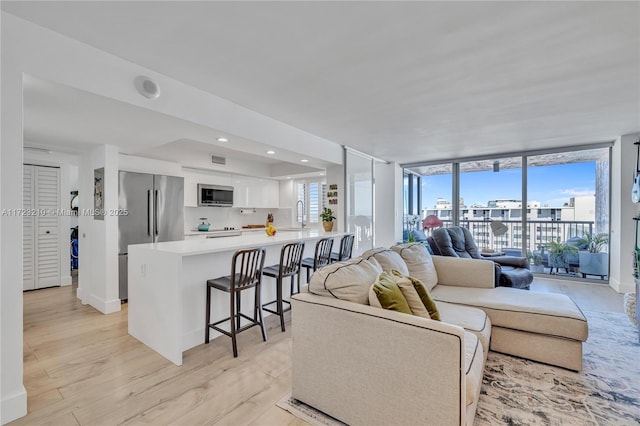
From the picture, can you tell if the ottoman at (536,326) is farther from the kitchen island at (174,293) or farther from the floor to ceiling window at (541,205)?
the floor to ceiling window at (541,205)

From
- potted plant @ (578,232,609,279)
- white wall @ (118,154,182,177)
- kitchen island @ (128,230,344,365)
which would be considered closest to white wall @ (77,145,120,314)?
white wall @ (118,154,182,177)

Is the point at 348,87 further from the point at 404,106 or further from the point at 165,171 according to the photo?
the point at 165,171

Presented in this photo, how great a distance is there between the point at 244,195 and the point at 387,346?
5.36 meters

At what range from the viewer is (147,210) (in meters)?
4.37

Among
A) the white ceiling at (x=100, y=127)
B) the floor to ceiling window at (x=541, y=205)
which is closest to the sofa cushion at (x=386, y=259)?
the white ceiling at (x=100, y=127)

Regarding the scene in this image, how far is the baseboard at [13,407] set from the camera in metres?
1.73

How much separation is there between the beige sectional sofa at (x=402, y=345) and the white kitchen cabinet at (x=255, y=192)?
444 cm

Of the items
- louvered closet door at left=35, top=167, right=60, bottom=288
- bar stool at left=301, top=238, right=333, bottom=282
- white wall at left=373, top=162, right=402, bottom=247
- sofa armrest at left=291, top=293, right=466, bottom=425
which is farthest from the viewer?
white wall at left=373, top=162, right=402, bottom=247

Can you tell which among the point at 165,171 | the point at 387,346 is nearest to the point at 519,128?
the point at 387,346

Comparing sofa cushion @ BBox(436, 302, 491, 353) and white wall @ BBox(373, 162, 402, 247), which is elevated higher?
white wall @ BBox(373, 162, 402, 247)

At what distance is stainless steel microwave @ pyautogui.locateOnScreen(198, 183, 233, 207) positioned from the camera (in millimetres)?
5473

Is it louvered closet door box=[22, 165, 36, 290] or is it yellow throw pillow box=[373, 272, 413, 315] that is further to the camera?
louvered closet door box=[22, 165, 36, 290]

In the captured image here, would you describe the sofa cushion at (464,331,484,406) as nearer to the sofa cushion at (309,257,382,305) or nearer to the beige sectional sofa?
the beige sectional sofa

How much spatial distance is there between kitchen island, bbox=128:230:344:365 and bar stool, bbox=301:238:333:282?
0.65m
